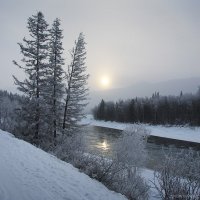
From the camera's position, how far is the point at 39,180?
901 centimetres

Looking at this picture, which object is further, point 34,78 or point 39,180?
point 34,78

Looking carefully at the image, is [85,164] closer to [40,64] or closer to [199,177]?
Answer: [199,177]

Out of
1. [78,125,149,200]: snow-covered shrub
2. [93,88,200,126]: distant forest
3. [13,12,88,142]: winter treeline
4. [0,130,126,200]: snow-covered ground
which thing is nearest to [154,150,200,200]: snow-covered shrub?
[0,130,126,200]: snow-covered ground

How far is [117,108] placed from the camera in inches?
4897

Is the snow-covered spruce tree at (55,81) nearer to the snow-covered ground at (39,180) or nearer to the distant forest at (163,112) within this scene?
the snow-covered ground at (39,180)

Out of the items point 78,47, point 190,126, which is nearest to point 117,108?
point 190,126

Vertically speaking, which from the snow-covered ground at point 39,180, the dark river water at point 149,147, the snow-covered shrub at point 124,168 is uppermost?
the snow-covered ground at point 39,180

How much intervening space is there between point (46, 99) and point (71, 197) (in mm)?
18645

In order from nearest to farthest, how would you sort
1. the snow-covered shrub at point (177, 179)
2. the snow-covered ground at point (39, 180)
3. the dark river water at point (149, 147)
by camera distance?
the snow-covered ground at point (39, 180) → the snow-covered shrub at point (177, 179) → the dark river water at point (149, 147)

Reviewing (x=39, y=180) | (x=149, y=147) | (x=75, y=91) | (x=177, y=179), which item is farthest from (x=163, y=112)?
(x=39, y=180)

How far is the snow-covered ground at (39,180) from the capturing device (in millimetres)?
7853

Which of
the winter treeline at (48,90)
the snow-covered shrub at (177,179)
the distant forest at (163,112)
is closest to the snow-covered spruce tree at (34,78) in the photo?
the winter treeline at (48,90)

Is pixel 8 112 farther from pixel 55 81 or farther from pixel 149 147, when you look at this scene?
pixel 55 81

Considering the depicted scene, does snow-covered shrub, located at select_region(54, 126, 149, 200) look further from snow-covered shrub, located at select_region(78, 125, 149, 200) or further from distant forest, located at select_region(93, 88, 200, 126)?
distant forest, located at select_region(93, 88, 200, 126)
